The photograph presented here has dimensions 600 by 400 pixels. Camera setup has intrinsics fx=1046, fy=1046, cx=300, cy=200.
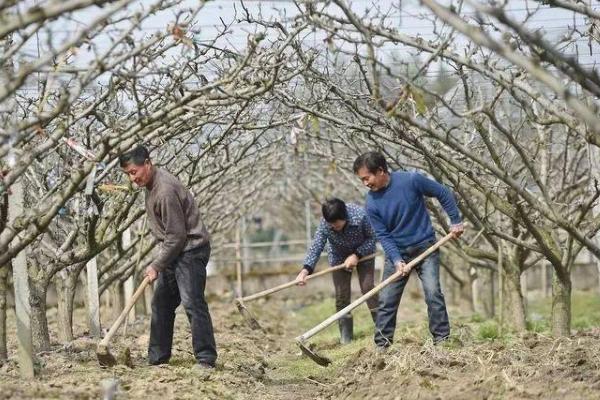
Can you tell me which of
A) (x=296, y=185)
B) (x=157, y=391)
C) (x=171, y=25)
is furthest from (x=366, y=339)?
(x=296, y=185)

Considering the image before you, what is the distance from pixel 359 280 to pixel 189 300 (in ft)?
10.9

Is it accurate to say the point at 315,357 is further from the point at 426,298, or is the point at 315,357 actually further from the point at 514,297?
the point at 514,297

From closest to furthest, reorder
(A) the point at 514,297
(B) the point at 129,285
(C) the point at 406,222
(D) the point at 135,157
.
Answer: (D) the point at 135,157 → (C) the point at 406,222 → (A) the point at 514,297 → (B) the point at 129,285

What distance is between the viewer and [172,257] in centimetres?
820

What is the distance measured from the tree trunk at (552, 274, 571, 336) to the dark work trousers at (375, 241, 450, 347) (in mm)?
1216

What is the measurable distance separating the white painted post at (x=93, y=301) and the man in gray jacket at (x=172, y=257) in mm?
1764

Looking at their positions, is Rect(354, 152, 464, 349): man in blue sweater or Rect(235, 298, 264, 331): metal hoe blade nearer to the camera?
Rect(354, 152, 464, 349): man in blue sweater

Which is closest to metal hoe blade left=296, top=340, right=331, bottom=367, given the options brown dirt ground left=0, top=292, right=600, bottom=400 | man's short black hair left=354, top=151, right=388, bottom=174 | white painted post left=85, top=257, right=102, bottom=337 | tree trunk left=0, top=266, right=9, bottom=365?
brown dirt ground left=0, top=292, right=600, bottom=400

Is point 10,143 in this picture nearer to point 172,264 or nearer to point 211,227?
point 172,264

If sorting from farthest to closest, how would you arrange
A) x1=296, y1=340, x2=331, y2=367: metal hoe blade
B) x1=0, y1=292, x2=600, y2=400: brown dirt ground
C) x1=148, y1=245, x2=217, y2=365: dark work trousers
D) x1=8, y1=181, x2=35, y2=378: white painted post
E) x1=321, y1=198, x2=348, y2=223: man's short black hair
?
1. x1=321, y1=198, x2=348, y2=223: man's short black hair
2. x1=296, y1=340, x2=331, y2=367: metal hoe blade
3. x1=148, y1=245, x2=217, y2=365: dark work trousers
4. x1=8, y1=181, x2=35, y2=378: white painted post
5. x1=0, y1=292, x2=600, y2=400: brown dirt ground

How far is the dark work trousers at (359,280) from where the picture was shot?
11070mm

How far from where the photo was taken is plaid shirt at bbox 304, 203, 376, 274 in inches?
426

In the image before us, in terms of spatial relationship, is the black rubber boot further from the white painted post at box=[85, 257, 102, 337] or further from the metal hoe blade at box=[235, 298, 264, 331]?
the white painted post at box=[85, 257, 102, 337]

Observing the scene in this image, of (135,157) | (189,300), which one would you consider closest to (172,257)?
(189,300)
